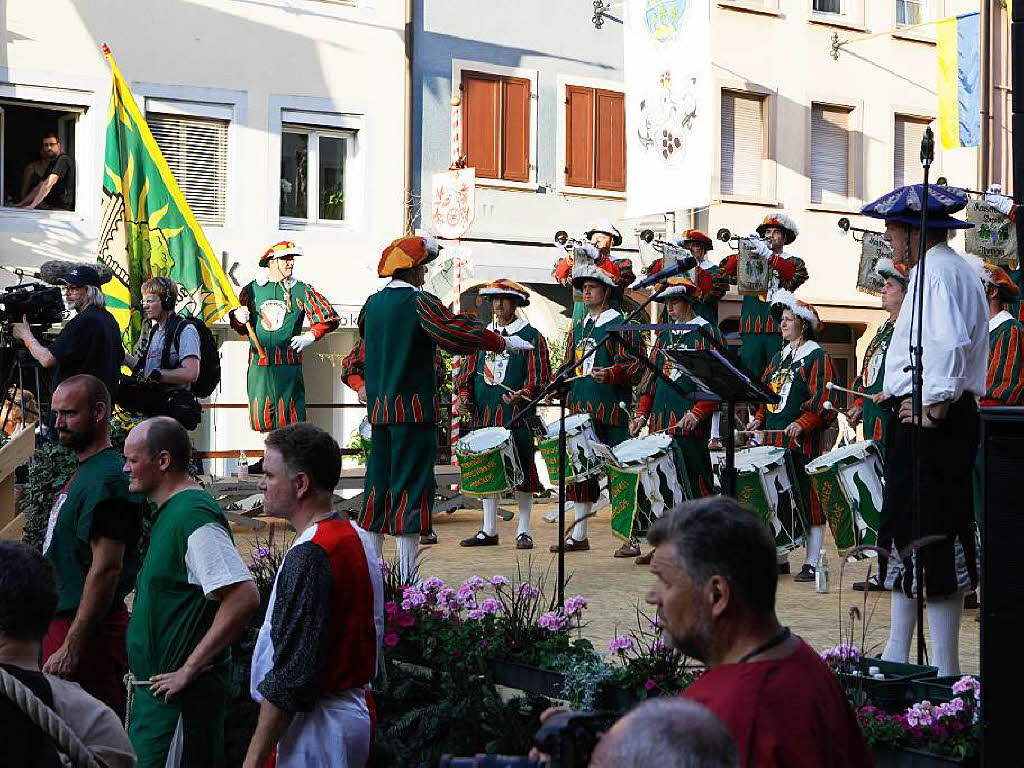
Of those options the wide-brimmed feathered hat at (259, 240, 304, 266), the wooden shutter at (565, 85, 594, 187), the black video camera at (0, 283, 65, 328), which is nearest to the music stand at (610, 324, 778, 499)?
the black video camera at (0, 283, 65, 328)

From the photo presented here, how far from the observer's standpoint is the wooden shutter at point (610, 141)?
23.1 m

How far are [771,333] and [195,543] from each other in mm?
7934

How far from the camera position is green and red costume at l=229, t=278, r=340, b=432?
14.7m

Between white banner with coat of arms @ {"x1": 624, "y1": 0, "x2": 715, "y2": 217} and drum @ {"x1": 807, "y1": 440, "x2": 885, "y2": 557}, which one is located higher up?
white banner with coat of arms @ {"x1": 624, "y1": 0, "x2": 715, "y2": 217}

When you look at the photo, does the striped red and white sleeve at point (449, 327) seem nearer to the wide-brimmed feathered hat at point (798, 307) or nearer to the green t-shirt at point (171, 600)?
the wide-brimmed feathered hat at point (798, 307)

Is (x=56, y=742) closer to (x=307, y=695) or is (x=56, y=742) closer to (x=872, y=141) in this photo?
(x=307, y=695)

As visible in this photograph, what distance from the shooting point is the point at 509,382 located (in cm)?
1327

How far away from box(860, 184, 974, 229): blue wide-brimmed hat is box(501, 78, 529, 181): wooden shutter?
15.8m

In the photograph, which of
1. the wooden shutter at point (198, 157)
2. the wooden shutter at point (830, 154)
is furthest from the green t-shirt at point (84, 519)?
the wooden shutter at point (830, 154)

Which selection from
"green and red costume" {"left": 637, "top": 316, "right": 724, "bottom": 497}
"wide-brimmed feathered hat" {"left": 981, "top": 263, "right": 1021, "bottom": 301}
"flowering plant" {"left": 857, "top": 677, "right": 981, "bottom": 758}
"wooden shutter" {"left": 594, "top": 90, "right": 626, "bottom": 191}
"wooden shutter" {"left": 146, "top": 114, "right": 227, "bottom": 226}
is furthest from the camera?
"wooden shutter" {"left": 594, "top": 90, "right": 626, "bottom": 191}

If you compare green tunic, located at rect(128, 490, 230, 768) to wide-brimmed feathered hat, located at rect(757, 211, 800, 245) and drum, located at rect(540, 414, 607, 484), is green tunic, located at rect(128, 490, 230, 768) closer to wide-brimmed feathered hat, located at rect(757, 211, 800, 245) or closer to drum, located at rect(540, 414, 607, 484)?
drum, located at rect(540, 414, 607, 484)

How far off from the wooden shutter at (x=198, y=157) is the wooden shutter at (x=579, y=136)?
5480 mm

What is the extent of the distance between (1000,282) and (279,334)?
703cm

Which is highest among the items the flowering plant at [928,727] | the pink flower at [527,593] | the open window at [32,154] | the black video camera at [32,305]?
the open window at [32,154]
